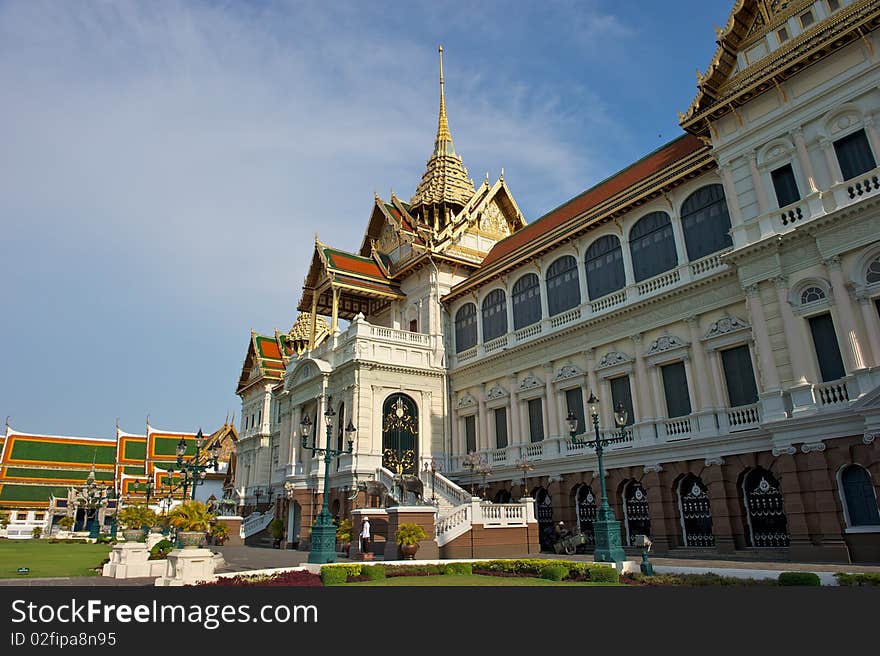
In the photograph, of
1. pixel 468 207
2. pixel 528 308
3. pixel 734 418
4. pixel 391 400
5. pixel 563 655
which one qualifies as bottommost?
pixel 563 655

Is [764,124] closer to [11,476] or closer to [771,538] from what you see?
[771,538]

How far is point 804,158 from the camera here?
1820cm

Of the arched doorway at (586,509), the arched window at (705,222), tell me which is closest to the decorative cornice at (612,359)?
the arched window at (705,222)

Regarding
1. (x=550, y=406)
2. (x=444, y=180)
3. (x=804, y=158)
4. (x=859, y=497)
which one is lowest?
(x=859, y=497)

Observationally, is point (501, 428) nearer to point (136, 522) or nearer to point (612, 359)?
point (612, 359)

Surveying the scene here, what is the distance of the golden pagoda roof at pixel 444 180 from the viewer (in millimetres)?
39750

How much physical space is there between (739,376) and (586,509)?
8037 mm

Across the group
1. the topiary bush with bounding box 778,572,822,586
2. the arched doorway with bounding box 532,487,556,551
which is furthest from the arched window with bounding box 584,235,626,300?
the topiary bush with bounding box 778,572,822,586

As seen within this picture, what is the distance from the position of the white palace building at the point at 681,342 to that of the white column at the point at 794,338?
6 cm

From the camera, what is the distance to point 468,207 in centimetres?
3709

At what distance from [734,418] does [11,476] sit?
223 feet

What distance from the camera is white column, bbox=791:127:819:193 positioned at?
1784 centimetres

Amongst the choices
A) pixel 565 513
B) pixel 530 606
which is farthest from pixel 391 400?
pixel 530 606

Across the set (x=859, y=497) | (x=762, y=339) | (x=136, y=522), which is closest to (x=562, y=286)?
(x=762, y=339)
